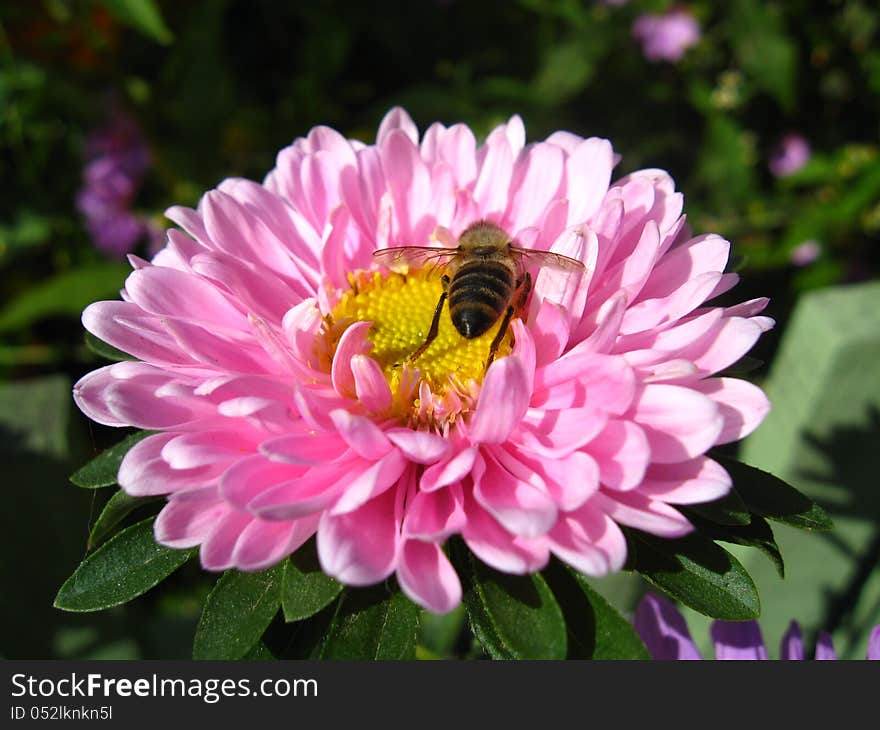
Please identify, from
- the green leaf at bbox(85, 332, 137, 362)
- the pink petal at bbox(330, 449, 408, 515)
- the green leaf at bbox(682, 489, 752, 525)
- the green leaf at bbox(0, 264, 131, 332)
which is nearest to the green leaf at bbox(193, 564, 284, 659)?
the pink petal at bbox(330, 449, 408, 515)

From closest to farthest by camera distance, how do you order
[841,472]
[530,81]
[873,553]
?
[841,472] < [873,553] < [530,81]

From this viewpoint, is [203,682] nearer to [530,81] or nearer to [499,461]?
[499,461]

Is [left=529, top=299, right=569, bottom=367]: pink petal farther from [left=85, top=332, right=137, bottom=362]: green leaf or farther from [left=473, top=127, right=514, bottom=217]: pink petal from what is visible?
[left=85, top=332, right=137, bottom=362]: green leaf

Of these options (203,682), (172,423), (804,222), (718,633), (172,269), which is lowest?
(203,682)

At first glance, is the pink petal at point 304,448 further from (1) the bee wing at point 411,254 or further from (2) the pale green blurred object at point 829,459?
(2) the pale green blurred object at point 829,459

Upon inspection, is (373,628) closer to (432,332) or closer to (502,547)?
(502,547)

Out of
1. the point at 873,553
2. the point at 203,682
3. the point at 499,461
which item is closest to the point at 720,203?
the point at 873,553

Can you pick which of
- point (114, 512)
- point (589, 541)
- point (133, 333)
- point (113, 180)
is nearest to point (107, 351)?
point (133, 333)
